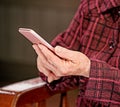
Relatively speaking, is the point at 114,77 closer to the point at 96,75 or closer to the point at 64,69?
the point at 96,75

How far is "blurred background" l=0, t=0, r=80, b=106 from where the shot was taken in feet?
11.0

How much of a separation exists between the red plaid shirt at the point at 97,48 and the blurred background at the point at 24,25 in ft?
7.32

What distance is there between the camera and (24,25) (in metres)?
3.47

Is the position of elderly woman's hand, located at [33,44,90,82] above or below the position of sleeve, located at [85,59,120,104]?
above

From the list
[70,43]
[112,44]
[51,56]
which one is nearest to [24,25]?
[70,43]

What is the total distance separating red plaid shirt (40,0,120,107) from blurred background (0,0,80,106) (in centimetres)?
223

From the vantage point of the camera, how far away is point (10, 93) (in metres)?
0.90

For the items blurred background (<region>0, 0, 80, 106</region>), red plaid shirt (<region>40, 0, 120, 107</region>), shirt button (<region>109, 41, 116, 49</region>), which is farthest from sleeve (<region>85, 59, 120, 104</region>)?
blurred background (<region>0, 0, 80, 106</region>)

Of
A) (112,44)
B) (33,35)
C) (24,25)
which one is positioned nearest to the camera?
(33,35)

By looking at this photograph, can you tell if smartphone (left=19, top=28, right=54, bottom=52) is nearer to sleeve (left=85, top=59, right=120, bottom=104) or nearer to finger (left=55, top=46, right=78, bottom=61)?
finger (left=55, top=46, right=78, bottom=61)

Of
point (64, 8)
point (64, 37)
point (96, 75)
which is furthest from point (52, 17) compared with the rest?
point (96, 75)

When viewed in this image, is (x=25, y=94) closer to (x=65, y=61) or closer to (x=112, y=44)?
(x=65, y=61)

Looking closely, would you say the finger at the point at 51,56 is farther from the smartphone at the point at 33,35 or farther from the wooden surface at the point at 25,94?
the wooden surface at the point at 25,94

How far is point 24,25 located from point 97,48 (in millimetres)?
2495
